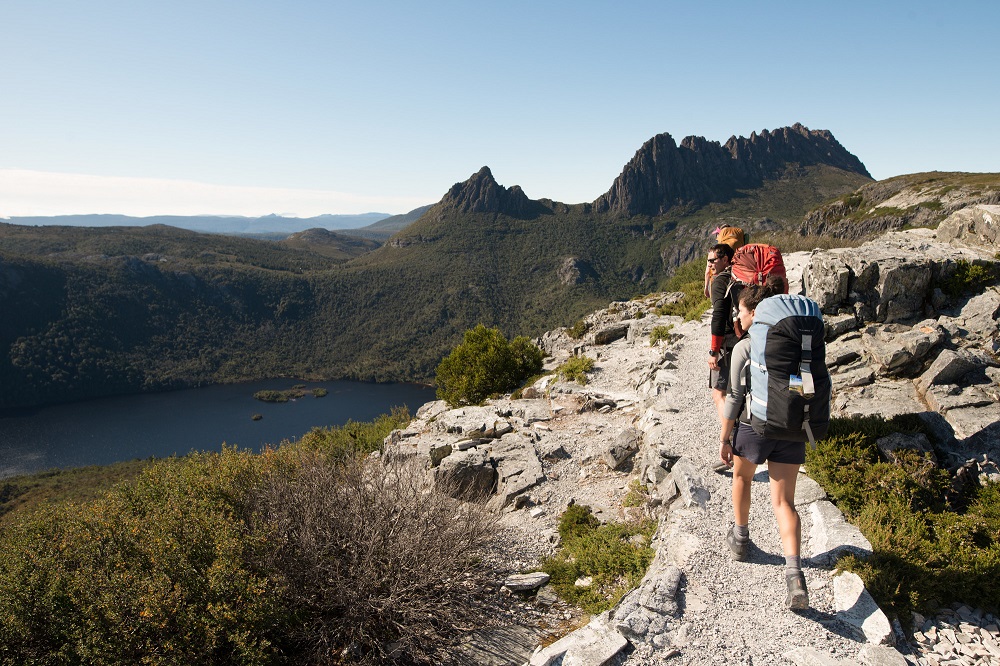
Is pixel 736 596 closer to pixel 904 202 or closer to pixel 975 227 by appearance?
pixel 975 227

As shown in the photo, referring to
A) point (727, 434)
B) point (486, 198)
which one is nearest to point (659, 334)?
point (727, 434)

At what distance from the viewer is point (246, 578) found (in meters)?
5.44

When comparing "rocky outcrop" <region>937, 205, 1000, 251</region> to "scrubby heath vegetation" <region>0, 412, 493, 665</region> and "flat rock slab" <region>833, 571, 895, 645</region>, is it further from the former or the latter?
"scrubby heath vegetation" <region>0, 412, 493, 665</region>

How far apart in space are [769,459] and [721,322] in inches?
83.8

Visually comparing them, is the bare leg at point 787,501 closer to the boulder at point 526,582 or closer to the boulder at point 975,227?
the boulder at point 526,582

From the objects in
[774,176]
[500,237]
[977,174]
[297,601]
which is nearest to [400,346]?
[500,237]

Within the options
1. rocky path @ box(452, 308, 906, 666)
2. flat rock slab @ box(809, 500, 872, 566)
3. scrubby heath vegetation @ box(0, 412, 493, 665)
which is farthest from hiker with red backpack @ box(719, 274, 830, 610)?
scrubby heath vegetation @ box(0, 412, 493, 665)

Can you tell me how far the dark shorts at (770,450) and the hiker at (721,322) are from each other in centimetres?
174

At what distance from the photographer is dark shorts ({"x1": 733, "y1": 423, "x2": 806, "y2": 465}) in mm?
4312

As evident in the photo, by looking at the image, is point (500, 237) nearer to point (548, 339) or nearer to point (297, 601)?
point (548, 339)

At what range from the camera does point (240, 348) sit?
135m

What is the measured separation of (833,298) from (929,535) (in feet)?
17.5

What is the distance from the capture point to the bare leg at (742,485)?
185 inches

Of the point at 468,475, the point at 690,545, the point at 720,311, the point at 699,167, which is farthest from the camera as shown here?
the point at 699,167
